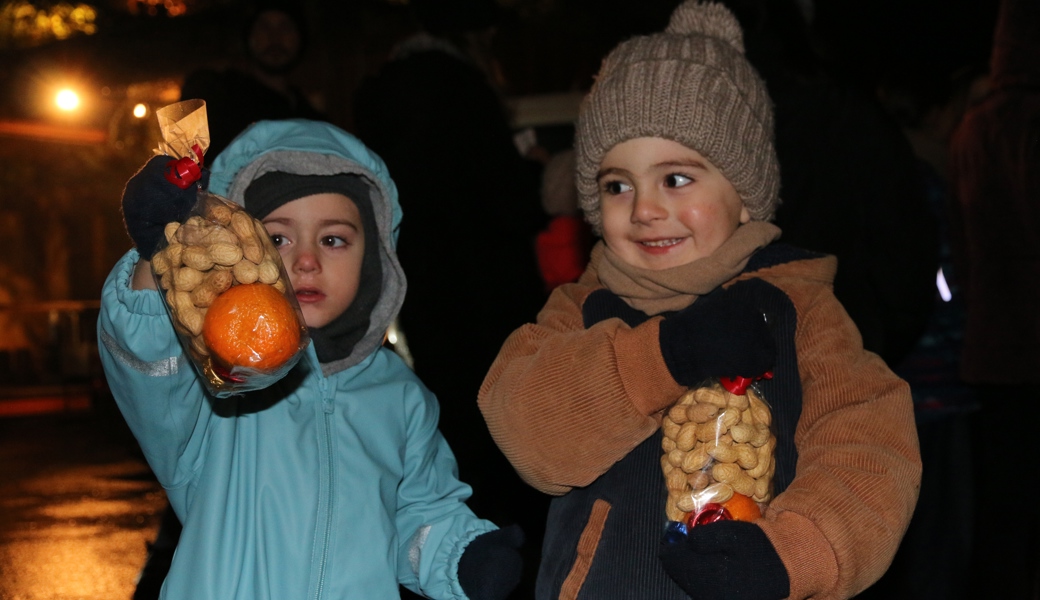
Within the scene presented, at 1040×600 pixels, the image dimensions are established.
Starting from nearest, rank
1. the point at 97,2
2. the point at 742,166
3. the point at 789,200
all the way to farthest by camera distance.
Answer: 1. the point at 742,166
2. the point at 789,200
3. the point at 97,2

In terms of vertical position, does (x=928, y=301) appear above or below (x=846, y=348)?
below

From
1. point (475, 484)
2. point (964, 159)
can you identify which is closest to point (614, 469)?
point (475, 484)

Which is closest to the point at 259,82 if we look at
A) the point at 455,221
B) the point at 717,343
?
the point at 455,221

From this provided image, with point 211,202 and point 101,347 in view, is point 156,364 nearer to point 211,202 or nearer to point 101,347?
point 101,347

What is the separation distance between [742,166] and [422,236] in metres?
1.31

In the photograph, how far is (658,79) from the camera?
6.07 ft

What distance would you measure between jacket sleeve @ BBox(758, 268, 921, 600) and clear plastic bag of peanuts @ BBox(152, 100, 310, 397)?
32.4 inches

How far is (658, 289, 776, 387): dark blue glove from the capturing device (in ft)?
4.97

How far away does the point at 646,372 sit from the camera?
5.29 feet

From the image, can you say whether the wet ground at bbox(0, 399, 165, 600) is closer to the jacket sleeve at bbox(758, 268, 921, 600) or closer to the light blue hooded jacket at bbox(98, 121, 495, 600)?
the light blue hooded jacket at bbox(98, 121, 495, 600)

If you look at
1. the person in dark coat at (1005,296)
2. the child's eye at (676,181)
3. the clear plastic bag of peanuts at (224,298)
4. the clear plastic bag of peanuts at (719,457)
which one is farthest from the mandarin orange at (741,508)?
the person in dark coat at (1005,296)

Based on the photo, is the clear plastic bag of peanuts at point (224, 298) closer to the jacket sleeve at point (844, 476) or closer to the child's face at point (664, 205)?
the child's face at point (664, 205)

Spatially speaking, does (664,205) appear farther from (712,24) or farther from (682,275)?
(712,24)

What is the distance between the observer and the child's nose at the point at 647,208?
1789 millimetres
